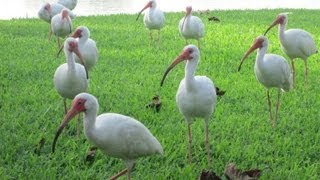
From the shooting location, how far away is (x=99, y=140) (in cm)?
406

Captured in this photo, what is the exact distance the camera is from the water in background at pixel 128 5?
18970 mm

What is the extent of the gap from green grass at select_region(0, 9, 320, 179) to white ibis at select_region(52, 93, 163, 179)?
316mm

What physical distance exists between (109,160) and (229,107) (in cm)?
213

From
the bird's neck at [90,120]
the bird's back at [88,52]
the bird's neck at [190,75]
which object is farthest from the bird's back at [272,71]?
the bird's neck at [90,120]

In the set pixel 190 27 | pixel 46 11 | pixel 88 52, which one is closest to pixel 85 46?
pixel 88 52

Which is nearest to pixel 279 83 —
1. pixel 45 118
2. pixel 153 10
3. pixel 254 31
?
pixel 45 118

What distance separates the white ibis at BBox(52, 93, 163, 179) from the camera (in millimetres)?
3971

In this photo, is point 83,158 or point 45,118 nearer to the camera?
point 83,158

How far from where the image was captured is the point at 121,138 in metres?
4.13

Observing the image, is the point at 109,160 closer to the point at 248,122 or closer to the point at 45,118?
the point at 45,118

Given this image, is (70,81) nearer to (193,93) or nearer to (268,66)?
(193,93)

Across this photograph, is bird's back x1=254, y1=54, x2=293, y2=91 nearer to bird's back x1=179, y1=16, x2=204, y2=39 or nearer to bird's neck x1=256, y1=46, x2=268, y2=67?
bird's neck x1=256, y1=46, x2=268, y2=67

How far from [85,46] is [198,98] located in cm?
232

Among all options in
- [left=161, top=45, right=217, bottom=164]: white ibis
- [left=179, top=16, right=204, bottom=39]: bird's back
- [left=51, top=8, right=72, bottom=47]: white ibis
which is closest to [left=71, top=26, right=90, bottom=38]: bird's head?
[left=161, top=45, right=217, bottom=164]: white ibis
